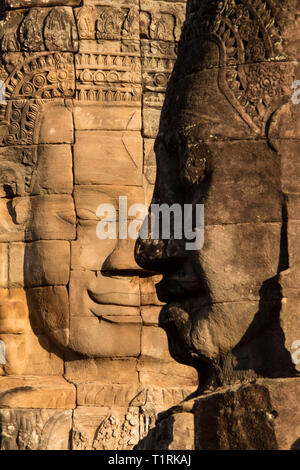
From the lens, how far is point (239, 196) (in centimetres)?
664

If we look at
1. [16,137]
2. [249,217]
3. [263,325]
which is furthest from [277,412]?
[16,137]

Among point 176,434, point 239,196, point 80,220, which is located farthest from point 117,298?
point 176,434

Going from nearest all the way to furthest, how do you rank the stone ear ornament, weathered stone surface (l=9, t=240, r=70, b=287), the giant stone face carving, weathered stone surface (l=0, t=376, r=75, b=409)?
the giant stone face carving, the stone ear ornament, weathered stone surface (l=0, t=376, r=75, b=409), weathered stone surface (l=9, t=240, r=70, b=287)

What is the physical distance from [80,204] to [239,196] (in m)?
7.60

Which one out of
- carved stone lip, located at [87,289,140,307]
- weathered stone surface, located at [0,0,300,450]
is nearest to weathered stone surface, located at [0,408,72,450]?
weathered stone surface, located at [0,0,300,450]

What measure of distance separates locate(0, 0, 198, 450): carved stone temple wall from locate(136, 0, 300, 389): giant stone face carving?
665 cm

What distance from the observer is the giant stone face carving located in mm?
6566

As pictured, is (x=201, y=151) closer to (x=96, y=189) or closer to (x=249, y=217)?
(x=249, y=217)

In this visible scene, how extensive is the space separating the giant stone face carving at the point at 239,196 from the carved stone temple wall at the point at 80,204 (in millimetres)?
6649

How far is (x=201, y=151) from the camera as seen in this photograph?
6773mm

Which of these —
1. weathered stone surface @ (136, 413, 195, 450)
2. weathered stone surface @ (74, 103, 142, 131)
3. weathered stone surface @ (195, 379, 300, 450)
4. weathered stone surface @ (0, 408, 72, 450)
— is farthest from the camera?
weathered stone surface @ (74, 103, 142, 131)

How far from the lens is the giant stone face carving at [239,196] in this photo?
657cm

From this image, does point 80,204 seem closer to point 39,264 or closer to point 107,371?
A: point 39,264

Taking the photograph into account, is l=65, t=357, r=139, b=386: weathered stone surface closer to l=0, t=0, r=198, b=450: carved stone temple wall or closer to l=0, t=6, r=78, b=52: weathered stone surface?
l=0, t=0, r=198, b=450: carved stone temple wall
